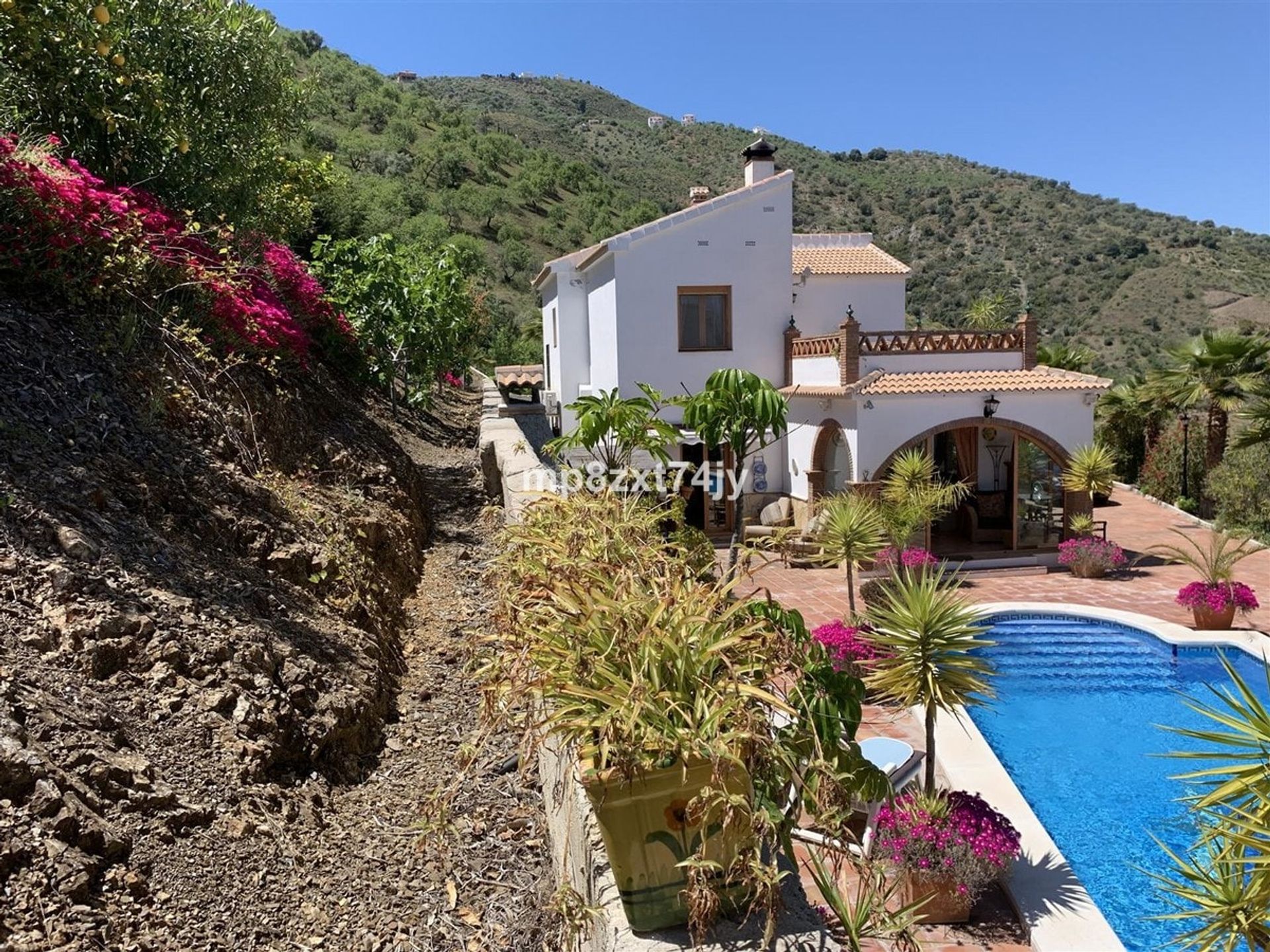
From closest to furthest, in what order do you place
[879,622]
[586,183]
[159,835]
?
[159,835] → [879,622] → [586,183]

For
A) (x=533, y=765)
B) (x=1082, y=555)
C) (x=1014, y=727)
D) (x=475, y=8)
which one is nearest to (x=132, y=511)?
(x=533, y=765)

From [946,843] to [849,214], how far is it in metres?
68.1

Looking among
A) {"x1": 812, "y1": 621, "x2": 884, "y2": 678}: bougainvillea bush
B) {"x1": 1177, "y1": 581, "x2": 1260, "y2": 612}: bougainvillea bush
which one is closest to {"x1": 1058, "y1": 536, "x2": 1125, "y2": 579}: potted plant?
{"x1": 1177, "y1": 581, "x2": 1260, "y2": 612}: bougainvillea bush

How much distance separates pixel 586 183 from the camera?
65.8m

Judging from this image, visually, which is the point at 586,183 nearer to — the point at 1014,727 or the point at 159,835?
the point at 1014,727

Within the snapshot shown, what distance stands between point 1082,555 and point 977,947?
12961 mm

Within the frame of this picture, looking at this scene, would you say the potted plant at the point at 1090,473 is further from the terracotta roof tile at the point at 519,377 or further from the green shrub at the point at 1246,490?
the terracotta roof tile at the point at 519,377

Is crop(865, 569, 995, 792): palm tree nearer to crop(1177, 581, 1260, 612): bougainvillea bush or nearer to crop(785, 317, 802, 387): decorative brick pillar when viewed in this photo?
crop(1177, 581, 1260, 612): bougainvillea bush

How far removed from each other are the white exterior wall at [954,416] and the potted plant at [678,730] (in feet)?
50.0

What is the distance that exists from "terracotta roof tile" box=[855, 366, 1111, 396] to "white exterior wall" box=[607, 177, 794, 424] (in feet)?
11.7

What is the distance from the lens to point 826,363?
19000mm

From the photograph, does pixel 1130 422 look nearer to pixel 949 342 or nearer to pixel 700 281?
pixel 949 342

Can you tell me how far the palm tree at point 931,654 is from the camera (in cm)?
624

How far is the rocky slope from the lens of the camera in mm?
3131
